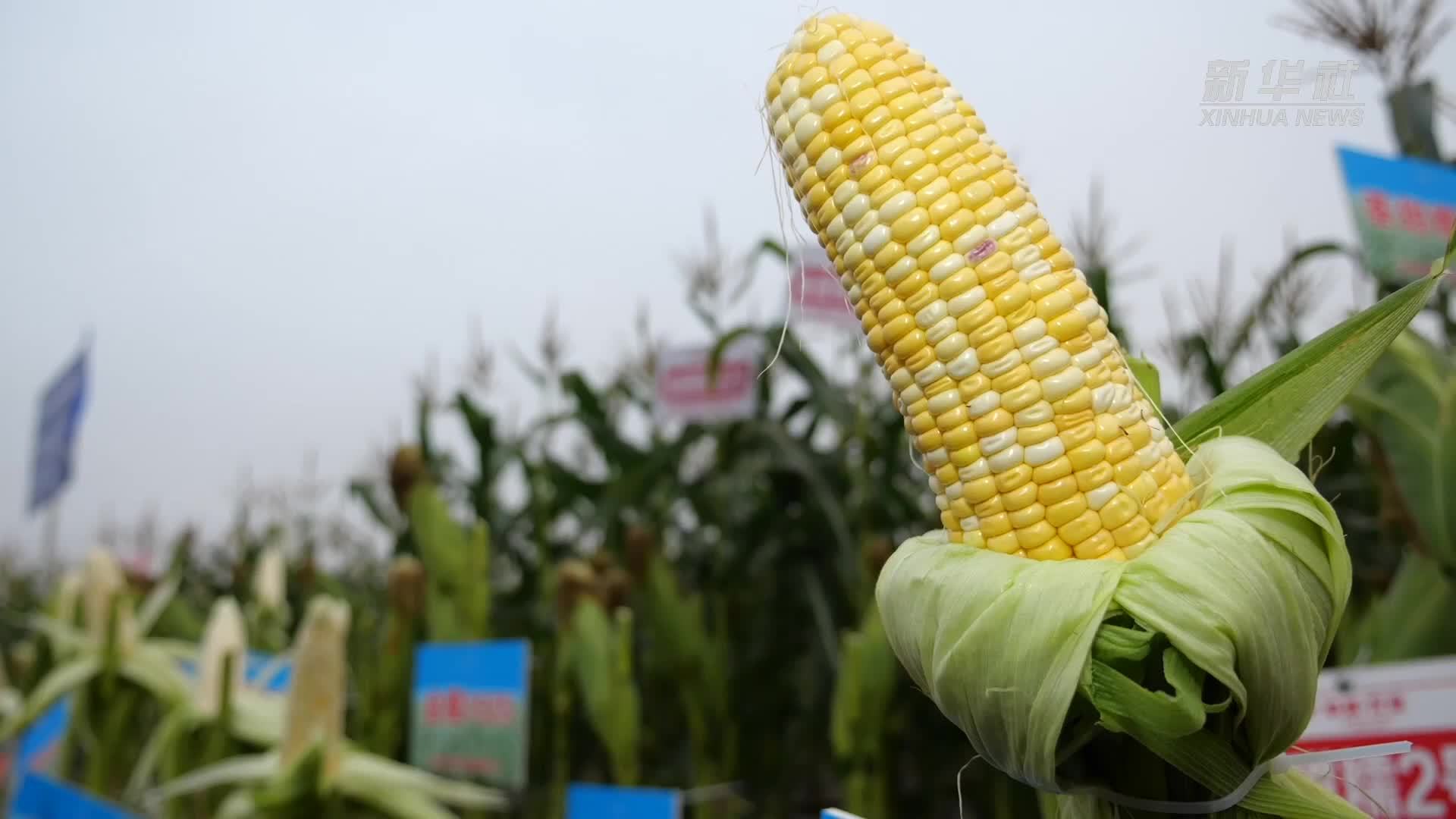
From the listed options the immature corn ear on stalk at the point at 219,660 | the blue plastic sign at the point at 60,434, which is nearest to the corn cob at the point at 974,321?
the immature corn ear on stalk at the point at 219,660

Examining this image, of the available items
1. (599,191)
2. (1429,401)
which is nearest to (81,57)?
(599,191)

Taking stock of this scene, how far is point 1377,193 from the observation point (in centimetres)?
91

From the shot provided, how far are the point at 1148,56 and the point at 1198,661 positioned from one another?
1.06 ft

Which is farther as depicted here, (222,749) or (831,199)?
(222,749)

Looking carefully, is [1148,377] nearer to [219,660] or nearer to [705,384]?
[705,384]

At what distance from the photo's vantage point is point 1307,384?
426 millimetres

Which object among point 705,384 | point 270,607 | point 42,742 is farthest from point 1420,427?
point 42,742

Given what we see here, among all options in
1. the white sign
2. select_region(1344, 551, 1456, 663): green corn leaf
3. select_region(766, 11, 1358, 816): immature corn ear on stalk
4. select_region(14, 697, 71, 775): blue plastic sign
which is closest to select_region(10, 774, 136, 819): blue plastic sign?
select_region(14, 697, 71, 775): blue plastic sign

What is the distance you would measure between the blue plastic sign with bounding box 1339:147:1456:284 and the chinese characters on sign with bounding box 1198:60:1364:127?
21.9 inches

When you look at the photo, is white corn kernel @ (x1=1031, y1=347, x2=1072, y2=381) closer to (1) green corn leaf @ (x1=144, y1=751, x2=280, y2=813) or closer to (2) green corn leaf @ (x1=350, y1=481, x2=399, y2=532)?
(1) green corn leaf @ (x1=144, y1=751, x2=280, y2=813)

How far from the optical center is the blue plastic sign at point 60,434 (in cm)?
215

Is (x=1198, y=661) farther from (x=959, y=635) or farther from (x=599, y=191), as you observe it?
(x=599, y=191)

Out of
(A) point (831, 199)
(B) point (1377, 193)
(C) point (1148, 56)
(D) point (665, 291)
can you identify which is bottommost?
(A) point (831, 199)

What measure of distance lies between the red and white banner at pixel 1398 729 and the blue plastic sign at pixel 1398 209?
1.24 ft
